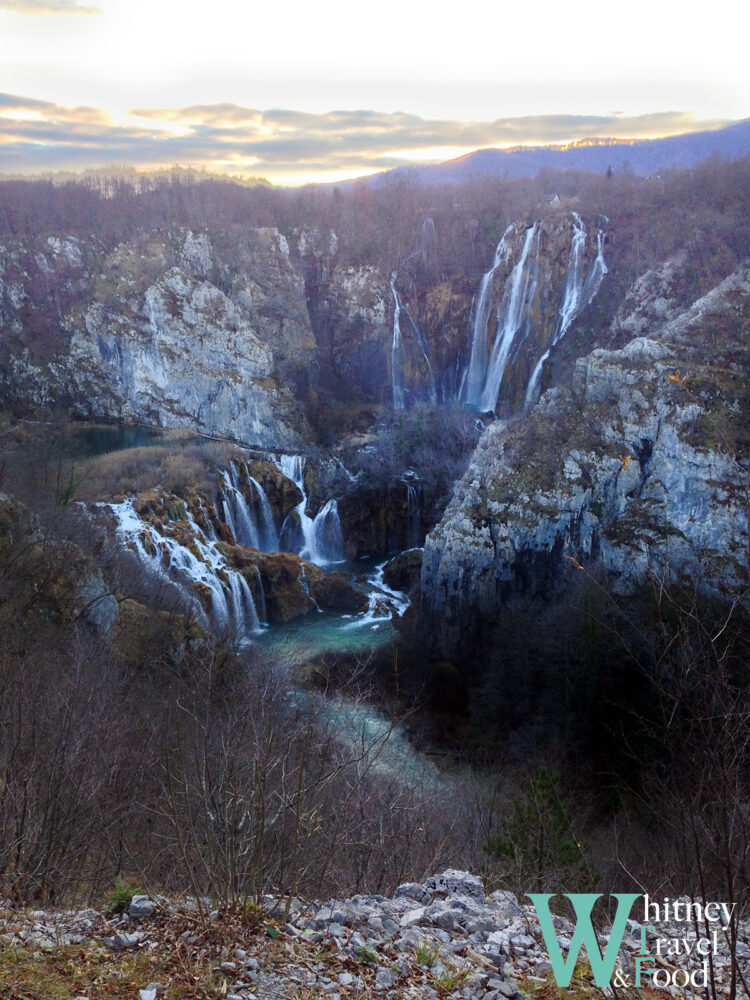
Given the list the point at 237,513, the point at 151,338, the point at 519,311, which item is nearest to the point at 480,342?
the point at 519,311

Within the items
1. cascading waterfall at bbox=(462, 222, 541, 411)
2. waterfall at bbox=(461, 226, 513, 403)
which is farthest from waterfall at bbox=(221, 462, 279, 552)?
waterfall at bbox=(461, 226, 513, 403)

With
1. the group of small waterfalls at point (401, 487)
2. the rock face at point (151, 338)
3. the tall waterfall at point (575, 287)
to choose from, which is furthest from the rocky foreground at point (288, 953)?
the rock face at point (151, 338)

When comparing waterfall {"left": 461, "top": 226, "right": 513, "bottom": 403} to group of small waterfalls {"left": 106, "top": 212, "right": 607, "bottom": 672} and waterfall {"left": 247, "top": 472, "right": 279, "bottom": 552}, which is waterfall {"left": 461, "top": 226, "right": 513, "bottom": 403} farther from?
waterfall {"left": 247, "top": 472, "right": 279, "bottom": 552}

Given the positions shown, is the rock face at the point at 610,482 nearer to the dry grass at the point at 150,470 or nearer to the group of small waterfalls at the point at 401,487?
the group of small waterfalls at the point at 401,487

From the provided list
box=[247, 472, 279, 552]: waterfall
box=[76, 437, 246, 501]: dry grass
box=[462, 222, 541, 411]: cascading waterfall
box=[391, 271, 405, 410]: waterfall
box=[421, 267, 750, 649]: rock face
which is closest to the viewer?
box=[421, 267, 750, 649]: rock face

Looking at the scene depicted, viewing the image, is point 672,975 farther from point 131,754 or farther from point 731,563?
point 731,563
